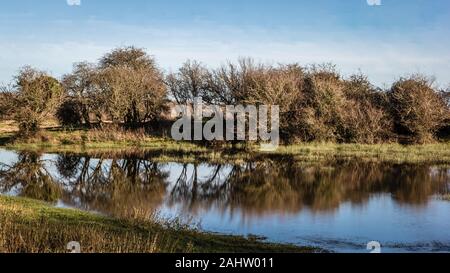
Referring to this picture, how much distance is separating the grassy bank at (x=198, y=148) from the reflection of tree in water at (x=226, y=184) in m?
3.01

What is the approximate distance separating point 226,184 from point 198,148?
15.3m

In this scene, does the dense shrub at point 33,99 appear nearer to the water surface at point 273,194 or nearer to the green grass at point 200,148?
the green grass at point 200,148

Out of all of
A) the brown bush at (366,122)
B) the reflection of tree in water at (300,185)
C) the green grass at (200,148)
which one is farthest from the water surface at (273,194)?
the brown bush at (366,122)

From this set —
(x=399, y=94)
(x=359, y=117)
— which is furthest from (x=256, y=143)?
(x=399, y=94)

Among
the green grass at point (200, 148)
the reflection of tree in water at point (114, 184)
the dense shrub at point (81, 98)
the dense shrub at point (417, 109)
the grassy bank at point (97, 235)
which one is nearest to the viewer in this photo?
the grassy bank at point (97, 235)

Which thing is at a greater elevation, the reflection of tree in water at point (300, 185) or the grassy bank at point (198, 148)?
the grassy bank at point (198, 148)

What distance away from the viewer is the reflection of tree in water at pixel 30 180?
71.1 feet

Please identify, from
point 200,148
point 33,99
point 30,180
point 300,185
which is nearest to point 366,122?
point 200,148

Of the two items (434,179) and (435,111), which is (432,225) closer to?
(434,179)

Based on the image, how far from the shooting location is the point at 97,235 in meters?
11.3

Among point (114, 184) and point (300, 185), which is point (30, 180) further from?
point (300, 185)

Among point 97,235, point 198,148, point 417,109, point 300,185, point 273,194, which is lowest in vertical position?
point 273,194

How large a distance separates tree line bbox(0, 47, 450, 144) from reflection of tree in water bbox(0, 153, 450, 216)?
9214mm

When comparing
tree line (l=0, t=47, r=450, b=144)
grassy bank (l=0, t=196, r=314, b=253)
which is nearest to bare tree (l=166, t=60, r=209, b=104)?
tree line (l=0, t=47, r=450, b=144)
